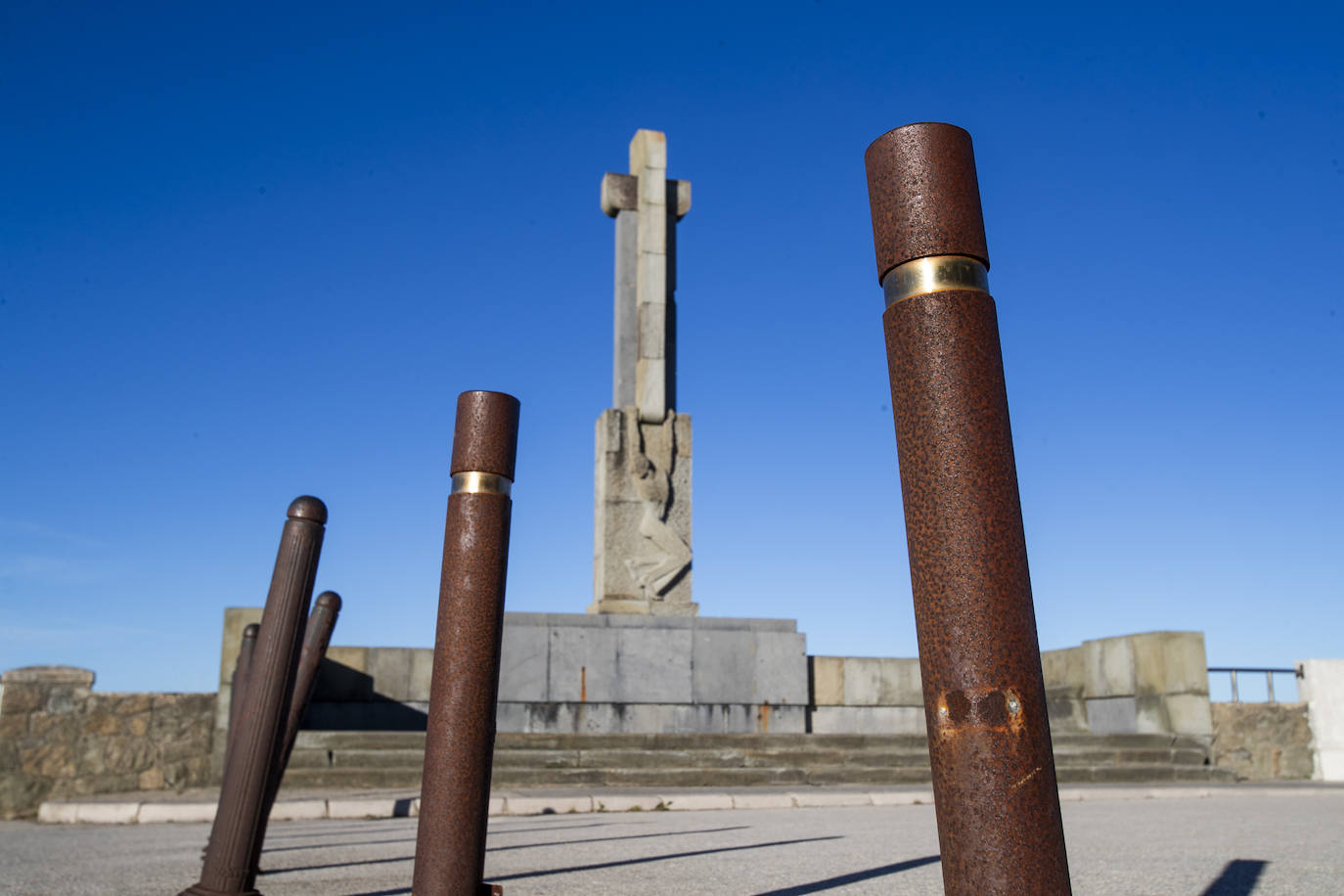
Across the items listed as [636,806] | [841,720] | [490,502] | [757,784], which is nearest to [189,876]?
[490,502]

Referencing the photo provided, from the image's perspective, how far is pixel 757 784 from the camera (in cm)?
952

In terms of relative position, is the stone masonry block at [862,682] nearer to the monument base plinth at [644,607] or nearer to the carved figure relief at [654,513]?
the monument base plinth at [644,607]

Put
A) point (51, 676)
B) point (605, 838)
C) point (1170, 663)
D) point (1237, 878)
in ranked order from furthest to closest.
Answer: point (1170, 663), point (51, 676), point (605, 838), point (1237, 878)

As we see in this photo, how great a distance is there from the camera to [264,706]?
10.2ft

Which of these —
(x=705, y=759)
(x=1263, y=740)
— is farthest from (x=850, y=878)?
(x=1263, y=740)

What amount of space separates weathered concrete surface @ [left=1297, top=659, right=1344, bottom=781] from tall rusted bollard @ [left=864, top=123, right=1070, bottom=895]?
39.7ft

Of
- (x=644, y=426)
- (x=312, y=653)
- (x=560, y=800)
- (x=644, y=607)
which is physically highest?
(x=644, y=426)

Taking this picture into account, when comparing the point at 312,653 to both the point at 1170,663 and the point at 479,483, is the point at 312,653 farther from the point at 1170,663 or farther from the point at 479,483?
the point at 1170,663

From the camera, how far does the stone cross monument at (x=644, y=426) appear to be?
1238cm

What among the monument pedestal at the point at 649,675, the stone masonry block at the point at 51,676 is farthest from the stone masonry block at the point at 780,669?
the stone masonry block at the point at 51,676

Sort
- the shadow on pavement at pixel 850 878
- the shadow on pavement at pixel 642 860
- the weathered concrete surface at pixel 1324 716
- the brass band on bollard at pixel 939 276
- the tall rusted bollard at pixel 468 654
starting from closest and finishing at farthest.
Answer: the brass band on bollard at pixel 939 276 → the tall rusted bollard at pixel 468 654 → the shadow on pavement at pixel 850 878 → the shadow on pavement at pixel 642 860 → the weathered concrete surface at pixel 1324 716

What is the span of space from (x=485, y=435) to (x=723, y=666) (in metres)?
9.03

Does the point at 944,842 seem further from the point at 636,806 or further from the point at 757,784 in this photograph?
the point at 757,784

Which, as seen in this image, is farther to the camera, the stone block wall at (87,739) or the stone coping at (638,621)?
the stone coping at (638,621)
